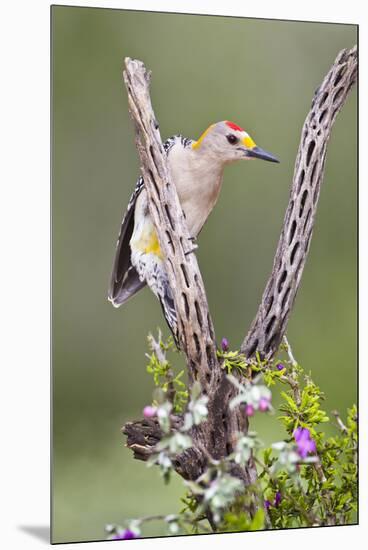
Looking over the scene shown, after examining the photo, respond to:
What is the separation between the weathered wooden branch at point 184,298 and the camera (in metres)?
3.21

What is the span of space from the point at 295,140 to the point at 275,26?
0.43 meters

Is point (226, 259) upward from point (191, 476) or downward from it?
upward

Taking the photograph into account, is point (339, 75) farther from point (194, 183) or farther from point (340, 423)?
point (340, 423)

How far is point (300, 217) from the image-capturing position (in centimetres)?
342

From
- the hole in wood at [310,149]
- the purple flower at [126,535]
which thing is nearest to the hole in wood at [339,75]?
the hole in wood at [310,149]

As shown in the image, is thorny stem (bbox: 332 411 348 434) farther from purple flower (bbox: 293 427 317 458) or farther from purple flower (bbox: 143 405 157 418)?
purple flower (bbox: 143 405 157 418)

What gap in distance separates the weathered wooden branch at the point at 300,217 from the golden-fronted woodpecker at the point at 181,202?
184 millimetres

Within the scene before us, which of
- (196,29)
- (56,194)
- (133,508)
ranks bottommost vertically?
(133,508)

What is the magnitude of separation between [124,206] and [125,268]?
220 mm

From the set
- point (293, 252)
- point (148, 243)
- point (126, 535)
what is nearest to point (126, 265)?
point (148, 243)

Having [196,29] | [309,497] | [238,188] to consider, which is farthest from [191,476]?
[196,29]

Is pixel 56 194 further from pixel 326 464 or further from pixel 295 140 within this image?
pixel 326 464

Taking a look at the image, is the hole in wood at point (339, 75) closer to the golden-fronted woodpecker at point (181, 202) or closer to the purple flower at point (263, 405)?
the golden-fronted woodpecker at point (181, 202)

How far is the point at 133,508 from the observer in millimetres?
3188
